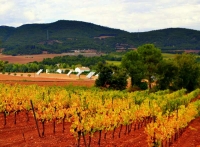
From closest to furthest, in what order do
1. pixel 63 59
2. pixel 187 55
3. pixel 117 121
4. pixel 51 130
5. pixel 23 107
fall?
Result: pixel 117 121 < pixel 51 130 < pixel 23 107 < pixel 187 55 < pixel 63 59

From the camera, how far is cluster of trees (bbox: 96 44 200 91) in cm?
6303

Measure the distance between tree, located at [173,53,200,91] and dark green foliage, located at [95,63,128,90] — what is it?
15.1m

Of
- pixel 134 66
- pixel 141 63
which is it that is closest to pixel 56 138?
pixel 134 66

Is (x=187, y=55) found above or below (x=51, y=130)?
above

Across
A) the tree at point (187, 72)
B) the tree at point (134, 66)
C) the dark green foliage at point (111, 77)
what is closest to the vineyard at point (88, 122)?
the dark green foliage at point (111, 77)

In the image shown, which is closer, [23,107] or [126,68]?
[23,107]

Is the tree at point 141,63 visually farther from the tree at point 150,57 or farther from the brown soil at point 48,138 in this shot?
the brown soil at point 48,138

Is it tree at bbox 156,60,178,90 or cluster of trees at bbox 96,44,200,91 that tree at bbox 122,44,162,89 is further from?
tree at bbox 156,60,178,90

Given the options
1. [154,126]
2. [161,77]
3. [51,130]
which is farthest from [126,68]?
[154,126]

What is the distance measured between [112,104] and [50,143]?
9.01 metres

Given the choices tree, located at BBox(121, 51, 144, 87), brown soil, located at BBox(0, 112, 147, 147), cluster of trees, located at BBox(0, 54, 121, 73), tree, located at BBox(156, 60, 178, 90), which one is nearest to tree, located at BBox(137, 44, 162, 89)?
tree, located at BBox(156, 60, 178, 90)

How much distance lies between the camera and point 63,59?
163m

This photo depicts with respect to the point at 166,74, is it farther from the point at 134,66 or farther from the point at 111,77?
the point at 111,77

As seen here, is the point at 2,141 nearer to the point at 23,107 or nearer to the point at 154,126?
the point at 23,107
